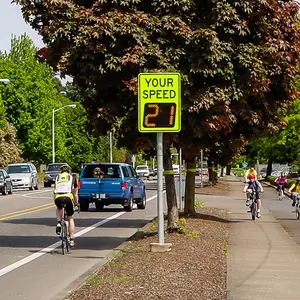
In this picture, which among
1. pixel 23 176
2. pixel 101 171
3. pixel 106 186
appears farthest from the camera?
pixel 23 176

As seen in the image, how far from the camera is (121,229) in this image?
20891 millimetres

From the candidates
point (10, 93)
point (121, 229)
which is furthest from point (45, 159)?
point (121, 229)

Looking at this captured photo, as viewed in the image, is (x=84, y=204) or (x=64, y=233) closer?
(x=64, y=233)

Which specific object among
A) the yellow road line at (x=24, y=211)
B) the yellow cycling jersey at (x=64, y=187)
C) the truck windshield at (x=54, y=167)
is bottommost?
the yellow road line at (x=24, y=211)

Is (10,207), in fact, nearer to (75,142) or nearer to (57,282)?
(57,282)

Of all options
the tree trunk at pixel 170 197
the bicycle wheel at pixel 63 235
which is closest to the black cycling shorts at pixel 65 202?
the bicycle wheel at pixel 63 235

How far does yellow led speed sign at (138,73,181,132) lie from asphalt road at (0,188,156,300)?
8.66 ft

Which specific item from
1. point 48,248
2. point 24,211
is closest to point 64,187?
point 48,248

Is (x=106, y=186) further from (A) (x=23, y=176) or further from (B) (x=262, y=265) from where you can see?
(A) (x=23, y=176)

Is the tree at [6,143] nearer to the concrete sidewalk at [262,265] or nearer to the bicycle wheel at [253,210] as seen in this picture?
the bicycle wheel at [253,210]

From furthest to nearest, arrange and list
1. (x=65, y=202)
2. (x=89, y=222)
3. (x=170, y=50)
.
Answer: (x=89, y=222) < (x=65, y=202) < (x=170, y=50)

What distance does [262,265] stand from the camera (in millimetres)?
12703

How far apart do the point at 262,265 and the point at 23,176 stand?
1525 inches

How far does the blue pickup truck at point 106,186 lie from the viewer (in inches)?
1065
